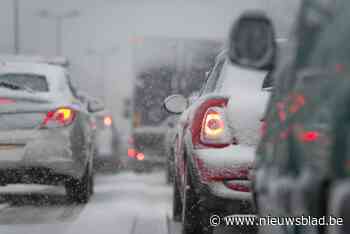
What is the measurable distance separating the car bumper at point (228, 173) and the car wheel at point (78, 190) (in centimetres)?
431

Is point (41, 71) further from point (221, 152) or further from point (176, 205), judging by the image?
point (221, 152)

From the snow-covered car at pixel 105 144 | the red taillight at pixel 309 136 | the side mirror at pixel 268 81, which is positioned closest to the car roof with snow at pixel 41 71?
the side mirror at pixel 268 81

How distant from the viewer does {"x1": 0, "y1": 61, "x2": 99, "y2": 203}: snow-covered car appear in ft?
36.7

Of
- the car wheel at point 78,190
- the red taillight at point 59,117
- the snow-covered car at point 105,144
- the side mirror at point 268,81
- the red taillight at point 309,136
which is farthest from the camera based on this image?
the snow-covered car at point 105,144

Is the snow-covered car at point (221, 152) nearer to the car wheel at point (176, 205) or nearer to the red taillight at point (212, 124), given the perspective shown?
the red taillight at point (212, 124)

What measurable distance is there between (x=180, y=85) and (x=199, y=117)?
637 inches

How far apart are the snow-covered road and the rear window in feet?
4.33

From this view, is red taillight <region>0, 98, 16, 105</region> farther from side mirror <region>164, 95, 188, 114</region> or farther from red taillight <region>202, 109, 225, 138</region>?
red taillight <region>202, 109, 225, 138</region>

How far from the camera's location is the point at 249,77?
8.66 metres

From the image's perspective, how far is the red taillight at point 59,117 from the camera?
37.3ft

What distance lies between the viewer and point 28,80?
1238 centimetres

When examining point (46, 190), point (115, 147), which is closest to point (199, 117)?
point (46, 190)

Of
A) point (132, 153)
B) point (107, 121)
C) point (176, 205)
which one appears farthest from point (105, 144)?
point (176, 205)

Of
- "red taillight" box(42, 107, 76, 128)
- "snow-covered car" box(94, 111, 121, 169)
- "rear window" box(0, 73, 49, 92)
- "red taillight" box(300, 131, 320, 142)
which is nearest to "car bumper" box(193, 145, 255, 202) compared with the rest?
"red taillight" box(300, 131, 320, 142)
